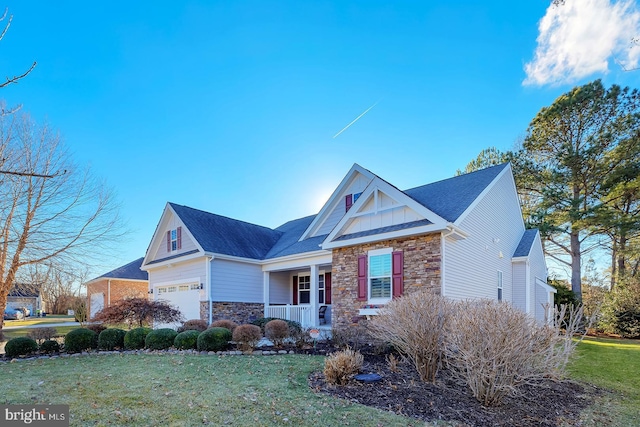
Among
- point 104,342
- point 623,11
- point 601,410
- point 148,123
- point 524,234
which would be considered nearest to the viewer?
point 623,11

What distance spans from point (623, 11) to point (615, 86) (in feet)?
68.1

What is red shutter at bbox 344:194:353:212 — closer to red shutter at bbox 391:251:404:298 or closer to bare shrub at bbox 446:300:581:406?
red shutter at bbox 391:251:404:298

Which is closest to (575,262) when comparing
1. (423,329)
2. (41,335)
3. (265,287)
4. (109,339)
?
(265,287)

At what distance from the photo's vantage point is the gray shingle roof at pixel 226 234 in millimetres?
16514

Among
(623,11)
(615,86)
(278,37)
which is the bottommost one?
(623,11)

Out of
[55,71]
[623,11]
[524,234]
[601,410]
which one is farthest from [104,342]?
[524,234]

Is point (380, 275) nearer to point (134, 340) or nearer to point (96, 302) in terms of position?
point (134, 340)

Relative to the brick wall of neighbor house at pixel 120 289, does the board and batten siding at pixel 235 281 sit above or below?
above

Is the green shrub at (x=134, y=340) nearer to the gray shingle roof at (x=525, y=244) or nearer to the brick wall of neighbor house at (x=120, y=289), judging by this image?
the gray shingle roof at (x=525, y=244)

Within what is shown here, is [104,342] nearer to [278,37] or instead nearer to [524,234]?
[278,37]

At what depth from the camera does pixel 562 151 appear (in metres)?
22.5

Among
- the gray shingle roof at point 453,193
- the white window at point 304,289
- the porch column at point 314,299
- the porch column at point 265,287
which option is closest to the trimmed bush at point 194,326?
the porch column at point 314,299

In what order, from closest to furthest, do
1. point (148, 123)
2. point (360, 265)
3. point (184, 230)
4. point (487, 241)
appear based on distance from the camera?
point (360, 265), point (487, 241), point (148, 123), point (184, 230)

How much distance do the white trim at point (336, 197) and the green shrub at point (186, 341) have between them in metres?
7.68
